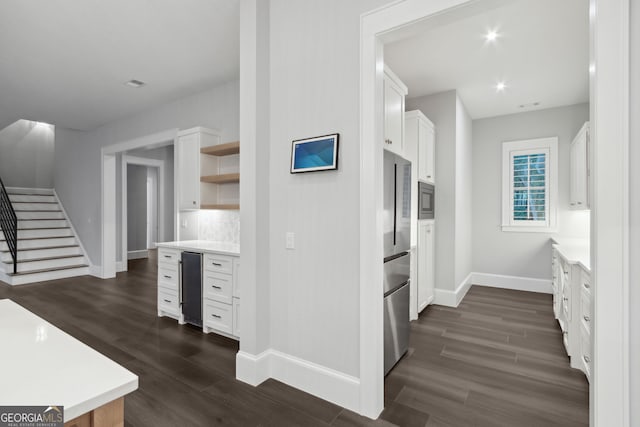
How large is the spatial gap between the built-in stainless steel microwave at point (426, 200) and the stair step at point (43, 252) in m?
6.99

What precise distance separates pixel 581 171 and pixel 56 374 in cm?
518

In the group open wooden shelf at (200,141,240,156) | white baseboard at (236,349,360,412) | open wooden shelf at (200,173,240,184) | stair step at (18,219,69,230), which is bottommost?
white baseboard at (236,349,360,412)

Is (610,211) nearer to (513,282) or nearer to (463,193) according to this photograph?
(463,193)

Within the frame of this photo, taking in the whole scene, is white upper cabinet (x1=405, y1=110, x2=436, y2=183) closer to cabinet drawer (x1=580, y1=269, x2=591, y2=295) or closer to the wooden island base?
cabinet drawer (x1=580, y1=269, x2=591, y2=295)

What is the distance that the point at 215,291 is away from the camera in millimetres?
3404

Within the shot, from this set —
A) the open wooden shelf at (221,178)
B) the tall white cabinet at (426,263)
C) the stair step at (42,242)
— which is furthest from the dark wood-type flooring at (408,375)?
the stair step at (42,242)

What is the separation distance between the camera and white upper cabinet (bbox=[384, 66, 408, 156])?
264 cm

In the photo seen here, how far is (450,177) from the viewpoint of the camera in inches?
176

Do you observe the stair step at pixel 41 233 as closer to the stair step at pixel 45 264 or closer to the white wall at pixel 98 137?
the white wall at pixel 98 137

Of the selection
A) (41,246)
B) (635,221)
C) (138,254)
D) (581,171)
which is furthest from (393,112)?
(138,254)

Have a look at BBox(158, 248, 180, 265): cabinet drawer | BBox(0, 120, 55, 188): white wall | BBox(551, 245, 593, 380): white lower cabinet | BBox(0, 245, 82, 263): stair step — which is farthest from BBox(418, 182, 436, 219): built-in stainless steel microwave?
BBox(0, 120, 55, 188): white wall

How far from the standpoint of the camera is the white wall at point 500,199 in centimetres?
511

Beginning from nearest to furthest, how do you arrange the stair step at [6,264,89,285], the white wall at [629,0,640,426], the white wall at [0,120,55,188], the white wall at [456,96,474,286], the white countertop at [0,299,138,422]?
1. the white countertop at [0,299,138,422]
2. the white wall at [629,0,640,426]
3. the white wall at [456,96,474,286]
4. the stair step at [6,264,89,285]
5. the white wall at [0,120,55,188]

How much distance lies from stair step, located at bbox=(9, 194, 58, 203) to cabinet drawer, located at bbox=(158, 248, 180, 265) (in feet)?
18.9
